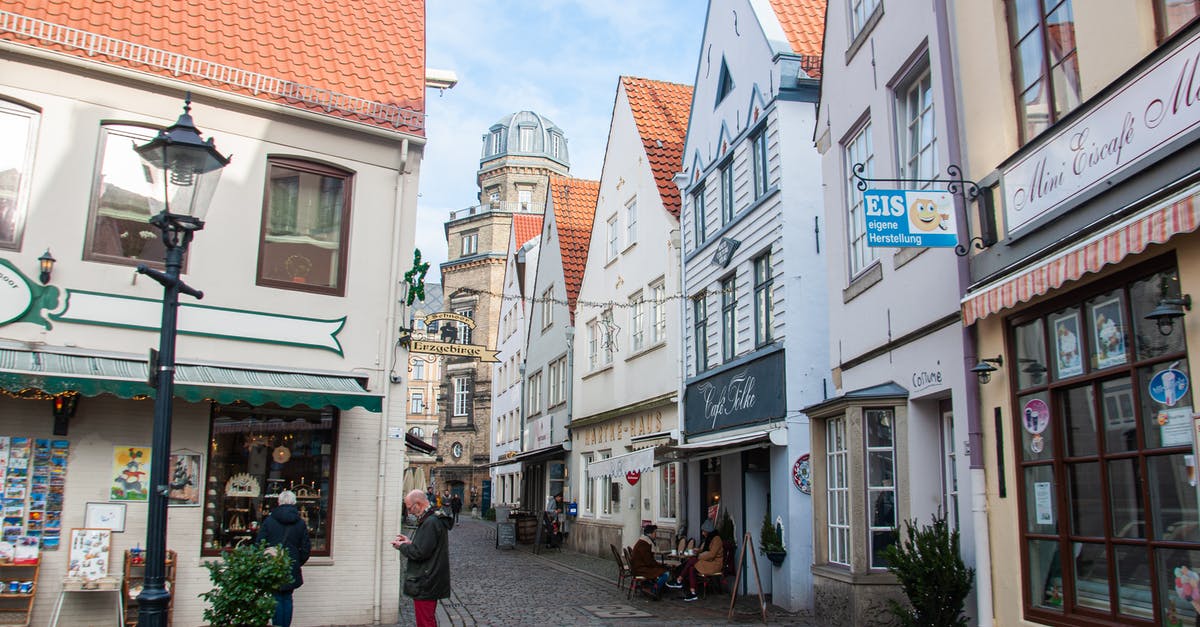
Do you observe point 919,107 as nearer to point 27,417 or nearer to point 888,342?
point 888,342

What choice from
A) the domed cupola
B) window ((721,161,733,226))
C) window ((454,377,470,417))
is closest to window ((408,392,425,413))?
window ((454,377,470,417))

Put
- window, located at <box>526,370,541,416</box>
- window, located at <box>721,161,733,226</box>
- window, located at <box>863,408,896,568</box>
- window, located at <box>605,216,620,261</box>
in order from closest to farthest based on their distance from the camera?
window, located at <box>863,408,896,568</box>, window, located at <box>721,161,733,226</box>, window, located at <box>605,216,620,261</box>, window, located at <box>526,370,541,416</box>

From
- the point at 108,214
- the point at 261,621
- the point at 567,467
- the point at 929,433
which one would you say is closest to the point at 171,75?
the point at 108,214

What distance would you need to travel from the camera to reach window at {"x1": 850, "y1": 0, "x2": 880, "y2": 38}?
11.8 metres

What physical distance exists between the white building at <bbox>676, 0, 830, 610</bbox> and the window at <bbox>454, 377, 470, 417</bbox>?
46.4m

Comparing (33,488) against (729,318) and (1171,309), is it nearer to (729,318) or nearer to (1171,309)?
(1171,309)

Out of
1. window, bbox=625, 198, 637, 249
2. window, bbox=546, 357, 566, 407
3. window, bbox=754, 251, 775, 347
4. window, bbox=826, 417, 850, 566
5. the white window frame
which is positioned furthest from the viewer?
window, bbox=546, 357, 566, 407

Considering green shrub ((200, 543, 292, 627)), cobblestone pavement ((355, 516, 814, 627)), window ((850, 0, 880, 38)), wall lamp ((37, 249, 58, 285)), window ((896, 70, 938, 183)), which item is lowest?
cobblestone pavement ((355, 516, 814, 627))

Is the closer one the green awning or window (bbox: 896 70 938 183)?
the green awning

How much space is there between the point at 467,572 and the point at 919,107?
45.0 ft

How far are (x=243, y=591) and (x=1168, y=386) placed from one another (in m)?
7.20

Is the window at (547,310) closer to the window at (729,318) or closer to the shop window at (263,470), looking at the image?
the window at (729,318)

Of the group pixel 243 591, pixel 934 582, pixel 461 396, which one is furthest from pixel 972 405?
pixel 461 396

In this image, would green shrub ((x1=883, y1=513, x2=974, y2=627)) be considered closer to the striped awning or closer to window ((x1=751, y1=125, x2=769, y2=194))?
the striped awning
